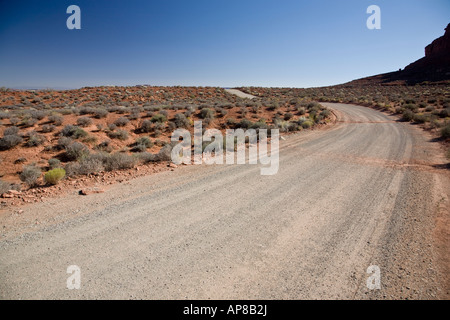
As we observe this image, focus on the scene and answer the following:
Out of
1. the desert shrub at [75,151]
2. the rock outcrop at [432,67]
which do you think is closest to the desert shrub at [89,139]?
the desert shrub at [75,151]

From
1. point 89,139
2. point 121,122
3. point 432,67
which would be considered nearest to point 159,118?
point 121,122

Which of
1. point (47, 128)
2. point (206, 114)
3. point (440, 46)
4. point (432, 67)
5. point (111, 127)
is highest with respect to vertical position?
point (440, 46)

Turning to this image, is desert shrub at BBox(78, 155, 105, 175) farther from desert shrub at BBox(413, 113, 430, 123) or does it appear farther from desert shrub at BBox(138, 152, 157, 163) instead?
desert shrub at BBox(413, 113, 430, 123)

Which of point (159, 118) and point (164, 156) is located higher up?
point (159, 118)

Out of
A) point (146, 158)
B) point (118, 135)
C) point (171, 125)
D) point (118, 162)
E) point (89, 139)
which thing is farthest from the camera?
point (171, 125)

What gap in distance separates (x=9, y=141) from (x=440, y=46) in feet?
401

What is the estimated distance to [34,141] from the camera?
423 inches

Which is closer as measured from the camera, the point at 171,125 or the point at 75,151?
the point at 75,151

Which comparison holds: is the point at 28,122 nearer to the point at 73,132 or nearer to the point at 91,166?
the point at 73,132

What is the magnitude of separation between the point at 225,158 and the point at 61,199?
19.1 feet

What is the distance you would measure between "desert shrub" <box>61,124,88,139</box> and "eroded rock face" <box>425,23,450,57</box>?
11386cm

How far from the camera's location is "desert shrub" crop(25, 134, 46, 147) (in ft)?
35.2
